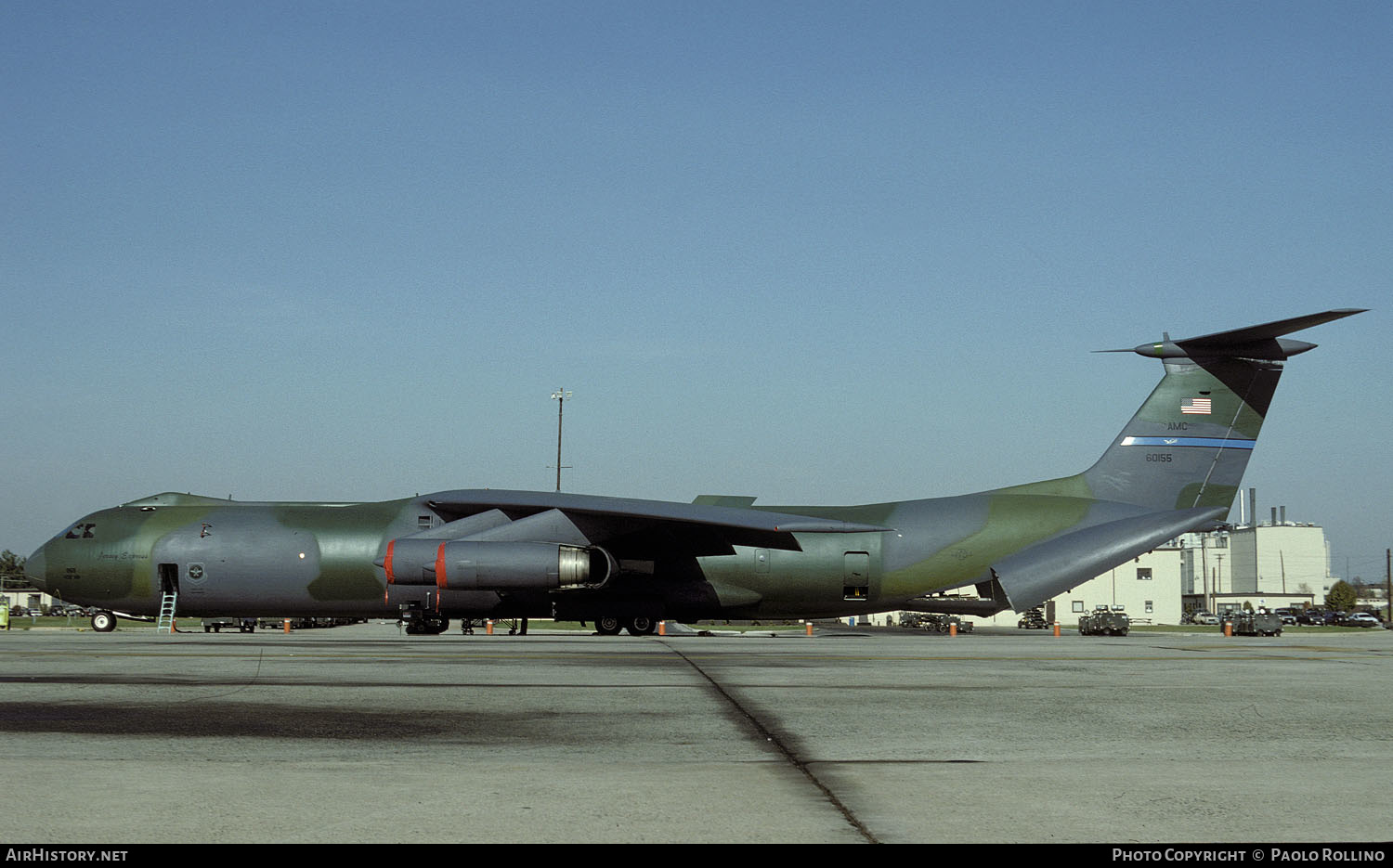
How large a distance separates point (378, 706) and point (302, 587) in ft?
55.8

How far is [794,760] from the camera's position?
8203 mm

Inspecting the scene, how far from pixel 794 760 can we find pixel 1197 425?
21.8m

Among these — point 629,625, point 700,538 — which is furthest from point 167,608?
point 700,538

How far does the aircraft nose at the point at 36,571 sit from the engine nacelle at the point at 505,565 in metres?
10.8

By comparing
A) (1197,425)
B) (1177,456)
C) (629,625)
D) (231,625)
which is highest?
(1197,425)

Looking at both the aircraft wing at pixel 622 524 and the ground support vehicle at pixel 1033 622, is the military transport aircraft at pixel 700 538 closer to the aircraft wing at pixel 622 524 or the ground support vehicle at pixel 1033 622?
the aircraft wing at pixel 622 524

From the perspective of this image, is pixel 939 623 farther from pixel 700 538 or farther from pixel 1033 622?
pixel 700 538

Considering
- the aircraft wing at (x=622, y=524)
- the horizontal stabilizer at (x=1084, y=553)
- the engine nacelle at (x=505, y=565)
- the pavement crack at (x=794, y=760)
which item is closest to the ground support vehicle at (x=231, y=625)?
the aircraft wing at (x=622, y=524)

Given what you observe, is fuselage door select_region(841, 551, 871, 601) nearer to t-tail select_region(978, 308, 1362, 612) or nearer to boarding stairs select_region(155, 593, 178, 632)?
t-tail select_region(978, 308, 1362, 612)

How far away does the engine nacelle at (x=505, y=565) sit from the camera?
81.4 ft

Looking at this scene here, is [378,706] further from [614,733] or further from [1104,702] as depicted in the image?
[1104,702]

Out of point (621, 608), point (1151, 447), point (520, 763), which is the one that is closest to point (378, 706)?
point (520, 763)

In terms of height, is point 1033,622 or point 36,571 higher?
point 36,571

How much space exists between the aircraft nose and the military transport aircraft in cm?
14
